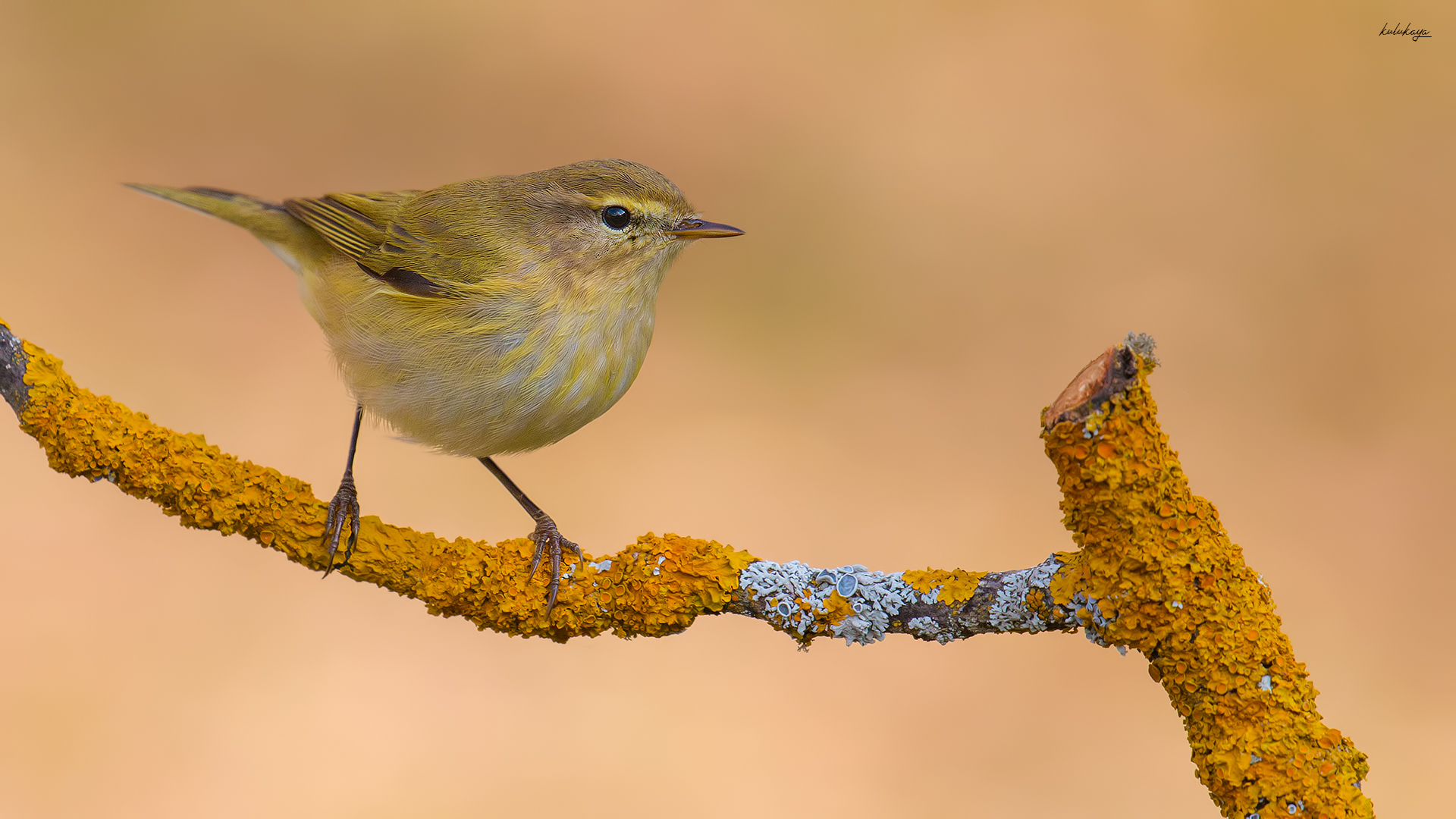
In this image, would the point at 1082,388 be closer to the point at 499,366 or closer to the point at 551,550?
the point at 551,550

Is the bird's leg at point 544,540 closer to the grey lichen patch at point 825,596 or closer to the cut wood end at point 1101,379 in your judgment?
the grey lichen patch at point 825,596

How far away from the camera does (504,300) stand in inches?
94.0

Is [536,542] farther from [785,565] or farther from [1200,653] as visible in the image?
[1200,653]

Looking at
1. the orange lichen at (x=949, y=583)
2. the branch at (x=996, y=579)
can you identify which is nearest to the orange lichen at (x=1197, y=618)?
the branch at (x=996, y=579)

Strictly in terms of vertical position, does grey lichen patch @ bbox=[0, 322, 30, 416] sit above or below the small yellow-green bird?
below

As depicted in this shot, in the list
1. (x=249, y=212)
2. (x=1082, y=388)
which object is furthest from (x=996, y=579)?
(x=249, y=212)

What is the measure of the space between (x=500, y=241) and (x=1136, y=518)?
5.41ft

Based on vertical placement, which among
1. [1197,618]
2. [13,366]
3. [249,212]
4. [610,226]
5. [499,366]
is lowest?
[1197,618]

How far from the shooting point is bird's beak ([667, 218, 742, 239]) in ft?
8.17

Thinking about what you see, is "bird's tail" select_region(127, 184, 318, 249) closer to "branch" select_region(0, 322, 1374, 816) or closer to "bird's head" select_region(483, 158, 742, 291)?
"bird's head" select_region(483, 158, 742, 291)

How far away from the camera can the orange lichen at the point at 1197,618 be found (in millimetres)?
1416

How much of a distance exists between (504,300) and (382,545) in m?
0.67

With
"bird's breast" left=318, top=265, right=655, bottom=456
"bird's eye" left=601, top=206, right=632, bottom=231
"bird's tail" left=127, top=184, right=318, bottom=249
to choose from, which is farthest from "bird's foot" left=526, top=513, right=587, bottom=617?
"bird's tail" left=127, top=184, right=318, bottom=249

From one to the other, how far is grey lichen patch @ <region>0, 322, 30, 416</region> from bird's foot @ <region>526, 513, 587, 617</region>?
3.11ft
